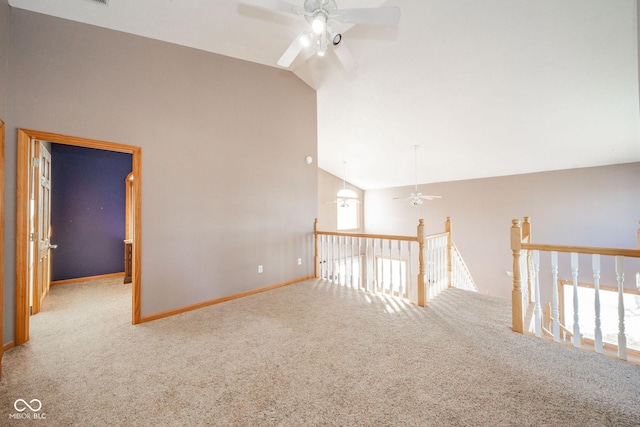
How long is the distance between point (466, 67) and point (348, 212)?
6.65 metres

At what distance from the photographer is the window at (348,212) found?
9.52 meters

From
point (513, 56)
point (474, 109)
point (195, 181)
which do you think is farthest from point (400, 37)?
point (195, 181)

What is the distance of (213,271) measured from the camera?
348 centimetres

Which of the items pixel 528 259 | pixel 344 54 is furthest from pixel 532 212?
pixel 344 54

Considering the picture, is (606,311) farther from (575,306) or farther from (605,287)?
(575,306)

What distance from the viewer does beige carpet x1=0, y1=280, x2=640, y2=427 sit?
1562 millimetres

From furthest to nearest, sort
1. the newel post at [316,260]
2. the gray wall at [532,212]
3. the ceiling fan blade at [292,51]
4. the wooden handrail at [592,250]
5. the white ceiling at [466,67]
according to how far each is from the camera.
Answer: the gray wall at [532,212] < the newel post at [316,260] < the white ceiling at [466,67] < the ceiling fan blade at [292,51] < the wooden handrail at [592,250]

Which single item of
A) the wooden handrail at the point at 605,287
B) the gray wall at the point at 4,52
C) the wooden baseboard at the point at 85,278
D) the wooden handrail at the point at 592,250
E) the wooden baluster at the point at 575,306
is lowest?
the wooden handrail at the point at 605,287

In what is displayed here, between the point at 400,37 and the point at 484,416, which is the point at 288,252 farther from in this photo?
the point at 400,37

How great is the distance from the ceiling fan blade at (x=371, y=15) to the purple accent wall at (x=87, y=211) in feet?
16.9

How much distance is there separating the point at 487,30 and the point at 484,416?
401 centimetres

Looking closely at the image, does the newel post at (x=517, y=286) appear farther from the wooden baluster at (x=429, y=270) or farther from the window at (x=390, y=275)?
the window at (x=390, y=275)

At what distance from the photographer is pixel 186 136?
3.26 metres

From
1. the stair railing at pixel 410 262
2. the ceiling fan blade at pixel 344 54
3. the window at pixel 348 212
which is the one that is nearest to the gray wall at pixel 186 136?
the stair railing at pixel 410 262
